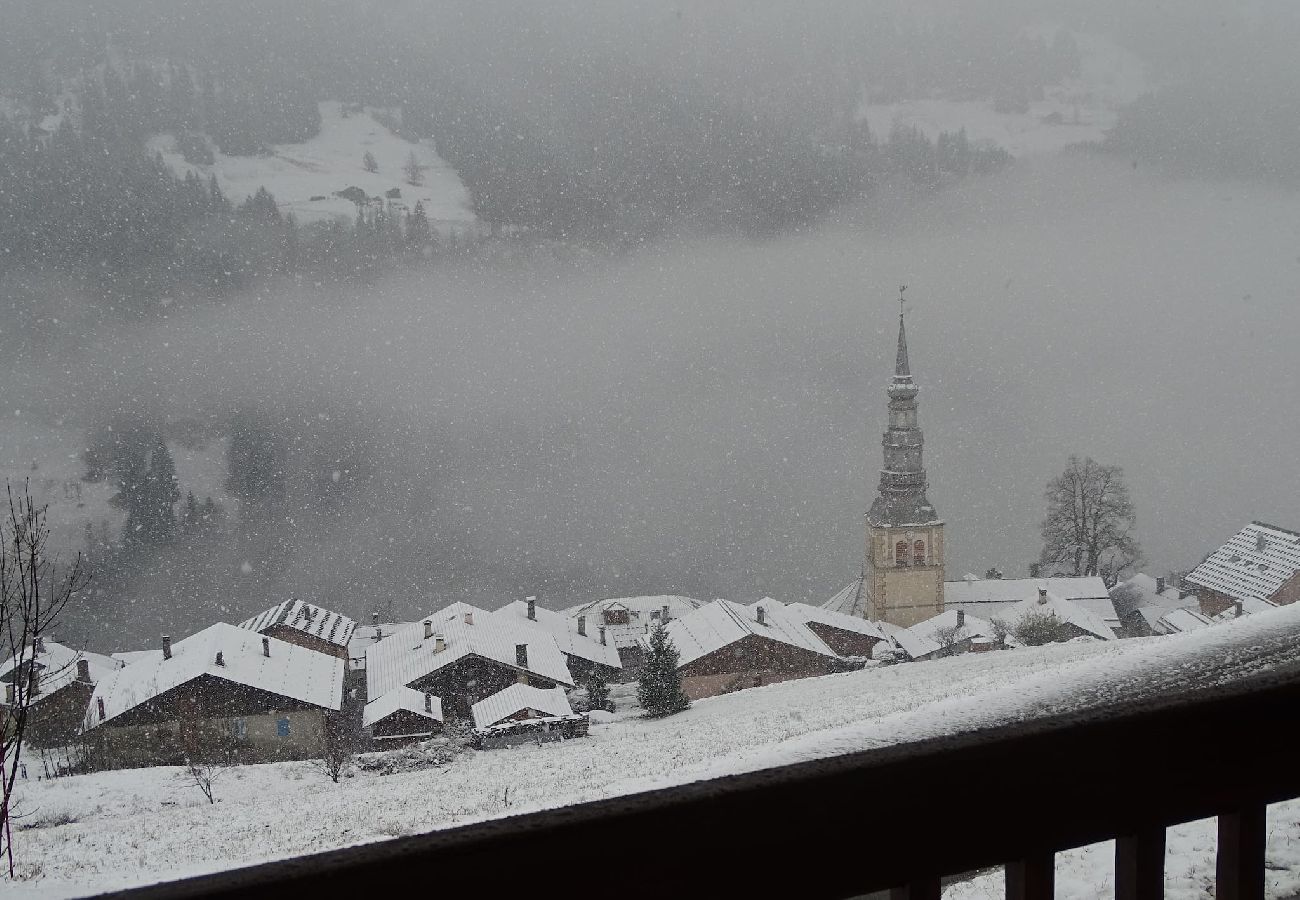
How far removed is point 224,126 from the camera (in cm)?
15988

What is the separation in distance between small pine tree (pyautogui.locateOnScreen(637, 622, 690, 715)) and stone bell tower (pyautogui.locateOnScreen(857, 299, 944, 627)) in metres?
23.4

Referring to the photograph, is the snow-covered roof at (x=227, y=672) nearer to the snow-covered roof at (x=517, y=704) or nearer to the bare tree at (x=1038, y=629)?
the snow-covered roof at (x=517, y=704)

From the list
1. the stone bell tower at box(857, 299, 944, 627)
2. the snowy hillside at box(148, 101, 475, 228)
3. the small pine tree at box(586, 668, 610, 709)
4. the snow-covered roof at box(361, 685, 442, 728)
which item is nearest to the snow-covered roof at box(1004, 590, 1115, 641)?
the stone bell tower at box(857, 299, 944, 627)

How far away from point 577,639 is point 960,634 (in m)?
11.3

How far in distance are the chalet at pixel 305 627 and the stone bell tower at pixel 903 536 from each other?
73.8 ft

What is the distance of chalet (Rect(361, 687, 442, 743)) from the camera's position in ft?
60.6

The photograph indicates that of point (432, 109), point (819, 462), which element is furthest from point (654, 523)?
point (432, 109)

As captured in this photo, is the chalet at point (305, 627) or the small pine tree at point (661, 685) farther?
the chalet at point (305, 627)

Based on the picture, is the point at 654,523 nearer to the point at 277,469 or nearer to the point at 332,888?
the point at 277,469

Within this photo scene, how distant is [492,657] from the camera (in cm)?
2209

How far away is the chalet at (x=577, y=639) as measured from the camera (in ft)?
85.4

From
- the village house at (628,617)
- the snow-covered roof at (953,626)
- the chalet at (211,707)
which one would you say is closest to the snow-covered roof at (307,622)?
the chalet at (211,707)

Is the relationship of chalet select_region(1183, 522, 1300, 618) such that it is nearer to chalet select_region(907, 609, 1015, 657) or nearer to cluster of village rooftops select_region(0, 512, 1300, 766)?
cluster of village rooftops select_region(0, 512, 1300, 766)

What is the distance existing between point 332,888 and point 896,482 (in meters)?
43.1
